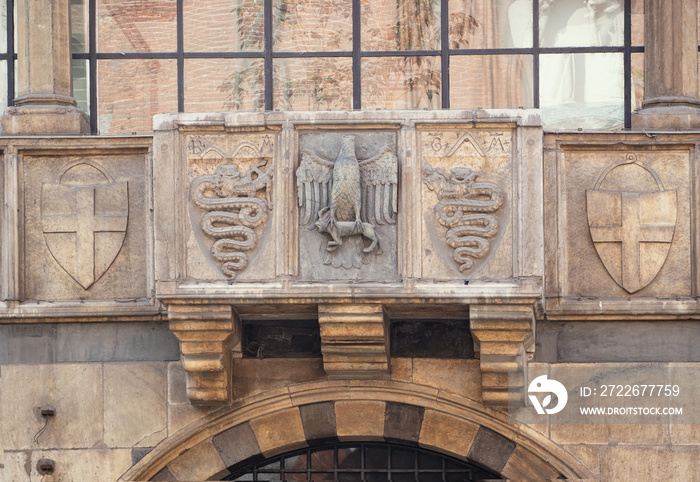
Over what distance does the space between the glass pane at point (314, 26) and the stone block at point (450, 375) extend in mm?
2585

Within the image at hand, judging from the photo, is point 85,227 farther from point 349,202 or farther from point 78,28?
point 349,202

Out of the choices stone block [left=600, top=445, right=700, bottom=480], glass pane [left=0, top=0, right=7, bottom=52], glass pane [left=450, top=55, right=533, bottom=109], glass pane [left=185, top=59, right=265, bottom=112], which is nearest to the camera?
stone block [left=600, top=445, right=700, bottom=480]

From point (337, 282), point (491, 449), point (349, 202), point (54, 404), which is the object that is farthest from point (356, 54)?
point (54, 404)

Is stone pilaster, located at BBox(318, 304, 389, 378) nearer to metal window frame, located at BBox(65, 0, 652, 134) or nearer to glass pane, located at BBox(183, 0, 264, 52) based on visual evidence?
metal window frame, located at BBox(65, 0, 652, 134)

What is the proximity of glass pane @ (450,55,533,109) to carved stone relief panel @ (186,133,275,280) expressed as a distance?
1879 mm

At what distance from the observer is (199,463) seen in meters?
11.0

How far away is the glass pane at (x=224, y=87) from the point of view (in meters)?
11.8

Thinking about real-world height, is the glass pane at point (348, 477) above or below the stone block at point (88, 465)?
below

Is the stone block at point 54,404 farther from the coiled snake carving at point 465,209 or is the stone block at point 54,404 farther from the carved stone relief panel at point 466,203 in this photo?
the coiled snake carving at point 465,209

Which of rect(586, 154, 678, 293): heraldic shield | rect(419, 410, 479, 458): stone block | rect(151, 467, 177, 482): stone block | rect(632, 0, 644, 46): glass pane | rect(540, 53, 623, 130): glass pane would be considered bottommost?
rect(151, 467, 177, 482): stone block

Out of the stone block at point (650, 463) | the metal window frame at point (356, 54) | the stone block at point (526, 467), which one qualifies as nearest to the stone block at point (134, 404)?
the metal window frame at point (356, 54)

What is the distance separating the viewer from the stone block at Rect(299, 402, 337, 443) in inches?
435

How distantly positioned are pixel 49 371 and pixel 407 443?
8.69 ft

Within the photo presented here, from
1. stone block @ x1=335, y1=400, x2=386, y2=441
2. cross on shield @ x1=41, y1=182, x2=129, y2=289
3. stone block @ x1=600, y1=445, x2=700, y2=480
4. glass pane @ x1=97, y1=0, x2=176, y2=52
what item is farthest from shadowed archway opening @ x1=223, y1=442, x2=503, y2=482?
glass pane @ x1=97, y1=0, x2=176, y2=52
